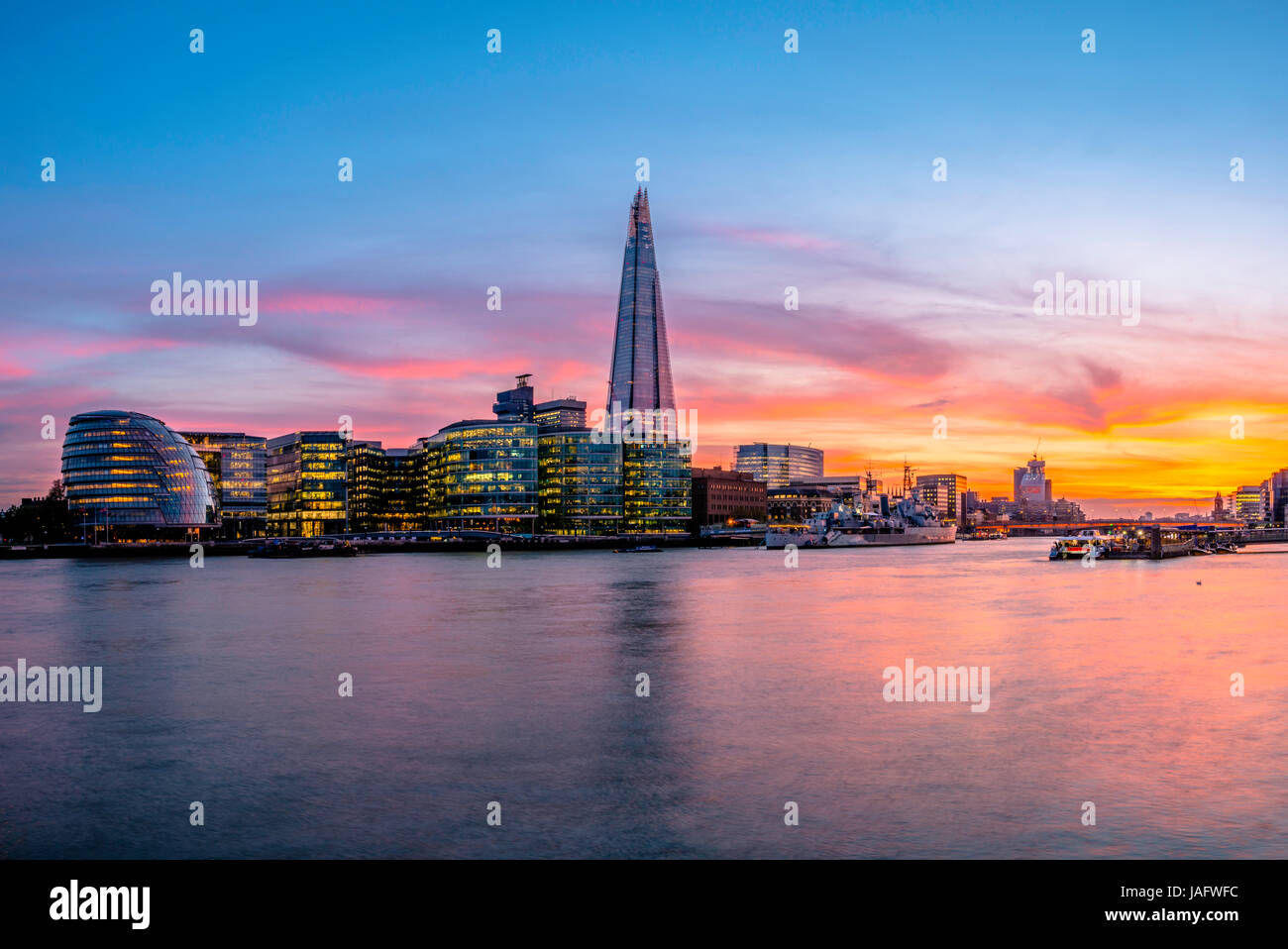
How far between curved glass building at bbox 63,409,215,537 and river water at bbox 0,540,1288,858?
156910 mm

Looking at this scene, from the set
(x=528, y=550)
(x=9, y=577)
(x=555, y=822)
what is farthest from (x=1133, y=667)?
(x=528, y=550)

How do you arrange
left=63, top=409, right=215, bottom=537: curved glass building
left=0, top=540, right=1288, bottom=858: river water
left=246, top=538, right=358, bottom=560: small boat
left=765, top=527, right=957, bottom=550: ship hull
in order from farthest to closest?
left=63, top=409, right=215, bottom=537: curved glass building → left=765, top=527, right=957, bottom=550: ship hull → left=246, top=538, right=358, bottom=560: small boat → left=0, top=540, right=1288, bottom=858: river water

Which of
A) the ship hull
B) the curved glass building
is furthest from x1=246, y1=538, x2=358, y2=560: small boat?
the ship hull

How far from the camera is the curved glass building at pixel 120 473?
186m

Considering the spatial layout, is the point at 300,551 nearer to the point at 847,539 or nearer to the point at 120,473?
the point at 120,473

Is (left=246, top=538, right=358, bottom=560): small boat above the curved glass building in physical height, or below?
below

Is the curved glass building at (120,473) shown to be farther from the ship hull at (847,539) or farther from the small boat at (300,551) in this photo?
the ship hull at (847,539)

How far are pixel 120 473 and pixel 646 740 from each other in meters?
199

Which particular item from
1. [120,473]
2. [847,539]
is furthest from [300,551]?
[847,539]

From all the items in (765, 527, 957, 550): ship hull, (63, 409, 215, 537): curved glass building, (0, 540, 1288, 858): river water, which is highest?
(63, 409, 215, 537): curved glass building

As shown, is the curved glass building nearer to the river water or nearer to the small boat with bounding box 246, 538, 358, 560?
the small boat with bounding box 246, 538, 358, 560

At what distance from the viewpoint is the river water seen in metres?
14.9
